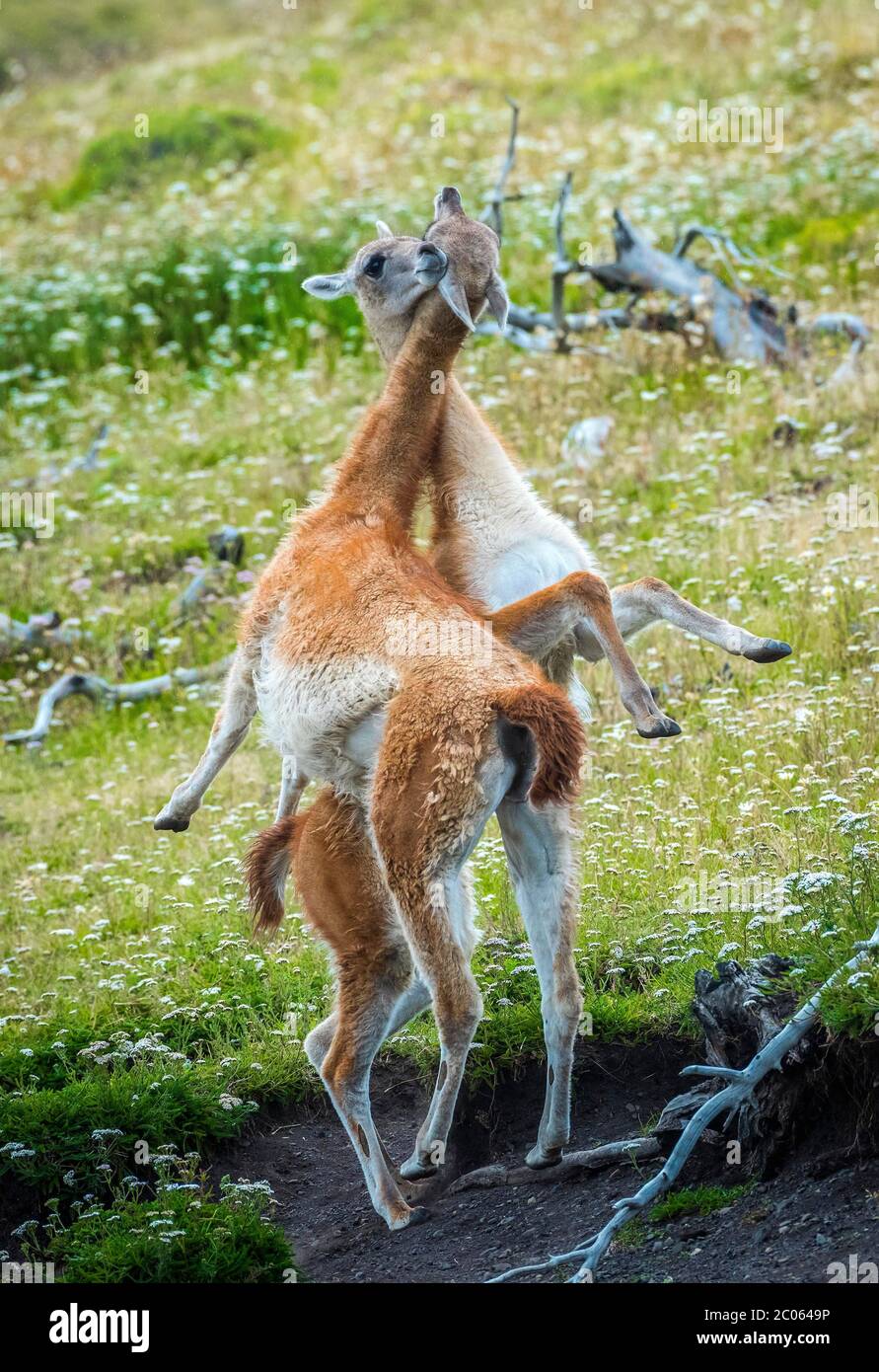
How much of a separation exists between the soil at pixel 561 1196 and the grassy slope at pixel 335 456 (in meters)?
0.20

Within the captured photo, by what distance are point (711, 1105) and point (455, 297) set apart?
117 inches

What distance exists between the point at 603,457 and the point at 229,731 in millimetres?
6424

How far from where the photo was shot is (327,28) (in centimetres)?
2800

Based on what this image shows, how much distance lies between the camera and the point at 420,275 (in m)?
6.05

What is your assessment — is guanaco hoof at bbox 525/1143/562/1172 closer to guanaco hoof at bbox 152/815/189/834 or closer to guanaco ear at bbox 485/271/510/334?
guanaco hoof at bbox 152/815/189/834

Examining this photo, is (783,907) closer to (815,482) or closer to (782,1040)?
(782,1040)

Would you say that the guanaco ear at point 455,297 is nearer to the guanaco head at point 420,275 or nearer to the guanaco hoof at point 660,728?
the guanaco head at point 420,275

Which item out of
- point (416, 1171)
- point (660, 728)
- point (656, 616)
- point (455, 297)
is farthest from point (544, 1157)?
point (455, 297)

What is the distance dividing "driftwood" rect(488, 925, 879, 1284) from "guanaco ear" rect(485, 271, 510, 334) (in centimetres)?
269

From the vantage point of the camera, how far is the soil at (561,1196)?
4.73m

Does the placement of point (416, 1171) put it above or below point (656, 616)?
below

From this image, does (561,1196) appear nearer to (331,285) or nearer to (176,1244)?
(176,1244)

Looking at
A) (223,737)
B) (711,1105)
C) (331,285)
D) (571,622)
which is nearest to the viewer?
(711,1105)
